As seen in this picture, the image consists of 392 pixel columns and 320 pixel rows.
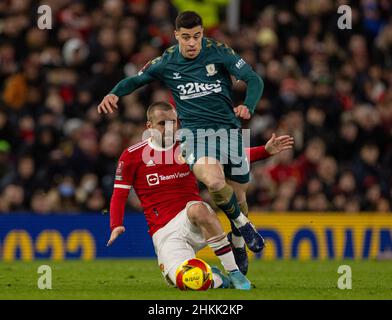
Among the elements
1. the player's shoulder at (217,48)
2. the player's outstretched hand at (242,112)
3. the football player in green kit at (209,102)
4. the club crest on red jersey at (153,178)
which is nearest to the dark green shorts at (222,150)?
the football player in green kit at (209,102)

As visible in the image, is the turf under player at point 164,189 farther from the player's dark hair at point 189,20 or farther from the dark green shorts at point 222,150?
the player's dark hair at point 189,20

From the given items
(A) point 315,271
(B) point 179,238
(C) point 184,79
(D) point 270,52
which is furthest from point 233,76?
(D) point 270,52

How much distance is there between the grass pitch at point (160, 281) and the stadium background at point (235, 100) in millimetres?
1059

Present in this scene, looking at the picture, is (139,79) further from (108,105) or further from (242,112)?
(242,112)

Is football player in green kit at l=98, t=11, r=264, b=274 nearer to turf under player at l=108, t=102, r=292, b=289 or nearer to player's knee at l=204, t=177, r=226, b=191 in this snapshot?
player's knee at l=204, t=177, r=226, b=191

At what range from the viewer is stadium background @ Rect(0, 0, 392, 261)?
18.6 meters

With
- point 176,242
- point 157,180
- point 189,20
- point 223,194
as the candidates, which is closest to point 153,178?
point 157,180

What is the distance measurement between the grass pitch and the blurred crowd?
5.81ft

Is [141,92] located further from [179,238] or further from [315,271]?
[179,238]

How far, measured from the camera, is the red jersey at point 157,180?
11961 millimetres

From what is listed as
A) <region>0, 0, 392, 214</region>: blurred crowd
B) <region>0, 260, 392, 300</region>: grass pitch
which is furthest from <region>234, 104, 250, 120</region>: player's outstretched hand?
<region>0, 0, 392, 214</region>: blurred crowd

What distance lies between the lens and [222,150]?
38.7 ft

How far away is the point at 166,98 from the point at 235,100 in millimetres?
1253

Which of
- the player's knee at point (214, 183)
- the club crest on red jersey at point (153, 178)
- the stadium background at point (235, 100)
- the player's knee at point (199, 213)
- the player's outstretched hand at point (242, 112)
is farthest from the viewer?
the stadium background at point (235, 100)
